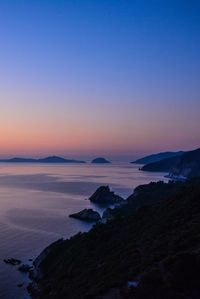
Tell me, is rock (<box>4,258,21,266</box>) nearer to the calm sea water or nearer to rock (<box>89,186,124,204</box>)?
the calm sea water

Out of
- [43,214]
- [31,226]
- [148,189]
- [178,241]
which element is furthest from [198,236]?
[148,189]

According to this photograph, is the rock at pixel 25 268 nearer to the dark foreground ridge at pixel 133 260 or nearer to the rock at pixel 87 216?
the dark foreground ridge at pixel 133 260

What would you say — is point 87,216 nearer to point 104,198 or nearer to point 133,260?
point 104,198

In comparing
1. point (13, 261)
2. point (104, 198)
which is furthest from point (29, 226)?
point (104, 198)

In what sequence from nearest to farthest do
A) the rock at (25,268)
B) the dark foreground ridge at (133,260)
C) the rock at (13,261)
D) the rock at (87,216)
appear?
1. the dark foreground ridge at (133,260)
2. the rock at (25,268)
3. the rock at (13,261)
4. the rock at (87,216)

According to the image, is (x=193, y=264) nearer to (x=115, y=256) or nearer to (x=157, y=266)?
(x=157, y=266)

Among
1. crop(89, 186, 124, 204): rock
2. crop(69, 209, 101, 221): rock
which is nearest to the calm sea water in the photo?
crop(69, 209, 101, 221): rock

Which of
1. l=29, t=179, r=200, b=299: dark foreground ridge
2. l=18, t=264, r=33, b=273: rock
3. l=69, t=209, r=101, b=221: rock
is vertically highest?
l=29, t=179, r=200, b=299: dark foreground ridge

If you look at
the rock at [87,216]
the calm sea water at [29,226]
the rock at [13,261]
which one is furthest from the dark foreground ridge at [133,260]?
the rock at [87,216]
